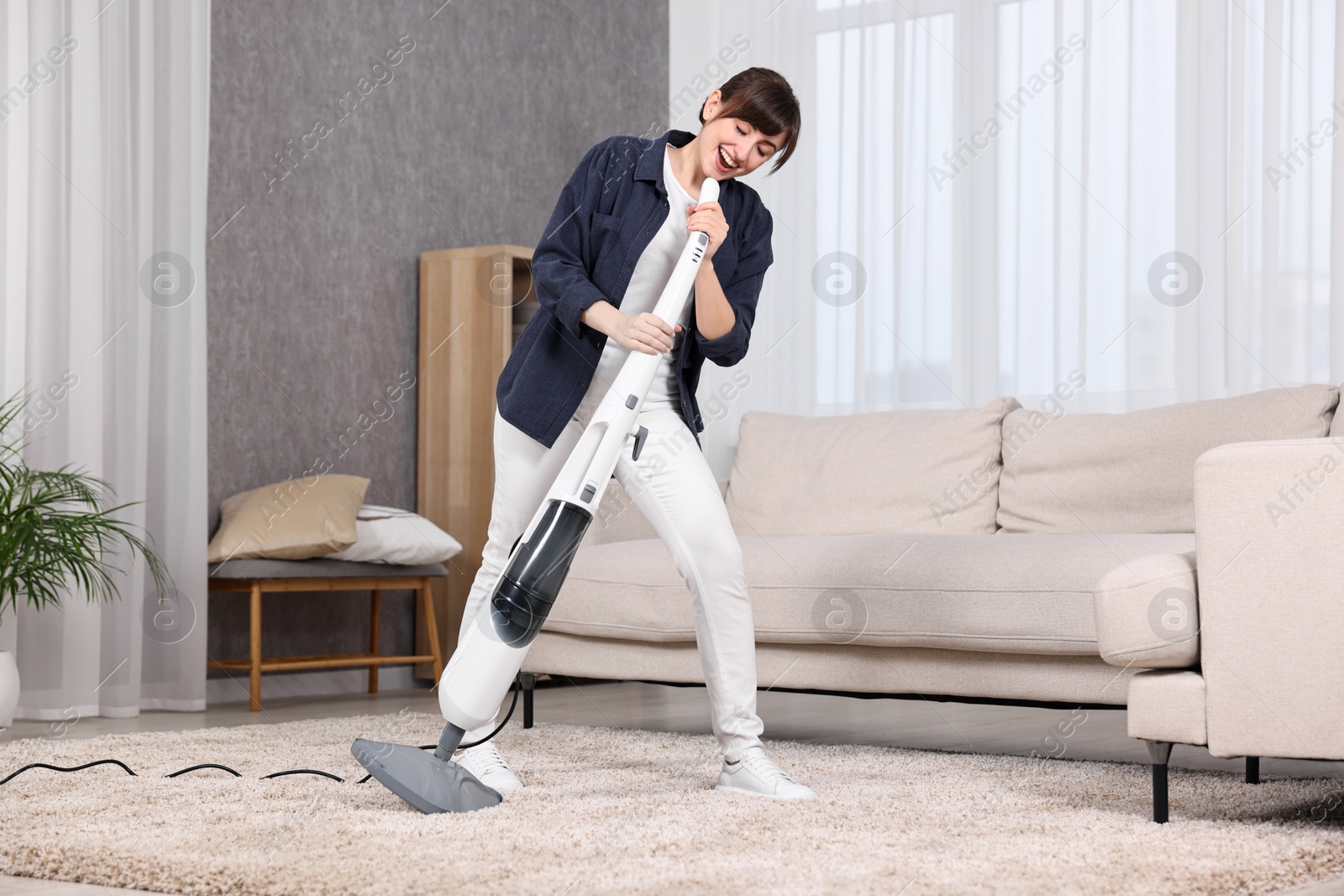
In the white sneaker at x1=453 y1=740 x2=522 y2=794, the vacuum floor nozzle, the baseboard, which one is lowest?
the baseboard

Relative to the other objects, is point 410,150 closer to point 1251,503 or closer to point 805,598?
point 805,598

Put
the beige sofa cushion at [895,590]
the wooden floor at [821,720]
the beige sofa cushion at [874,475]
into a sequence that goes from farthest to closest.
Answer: the beige sofa cushion at [874,475]
the wooden floor at [821,720]
the beige sofa cushion at [895,590]

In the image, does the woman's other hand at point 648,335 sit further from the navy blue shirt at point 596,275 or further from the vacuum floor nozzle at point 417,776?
the vacuum floor nozzle at point 417,776

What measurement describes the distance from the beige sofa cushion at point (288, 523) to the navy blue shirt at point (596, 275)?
1632 mm

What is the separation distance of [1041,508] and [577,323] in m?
1.47

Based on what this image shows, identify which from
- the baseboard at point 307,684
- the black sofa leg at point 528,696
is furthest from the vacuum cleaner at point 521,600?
the baseboard at point 307,684

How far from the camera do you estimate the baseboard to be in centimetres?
372

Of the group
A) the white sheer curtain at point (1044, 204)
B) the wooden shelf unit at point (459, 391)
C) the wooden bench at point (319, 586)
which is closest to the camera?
the wooden bench at point (319, 586)

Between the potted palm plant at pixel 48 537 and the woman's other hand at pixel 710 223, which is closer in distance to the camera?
the woman's other hand at pixel 710 223

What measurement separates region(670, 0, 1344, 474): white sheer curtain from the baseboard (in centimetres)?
121

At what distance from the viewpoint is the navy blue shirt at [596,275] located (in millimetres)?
1945

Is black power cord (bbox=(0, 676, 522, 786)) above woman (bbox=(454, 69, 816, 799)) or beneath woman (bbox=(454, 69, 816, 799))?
A: beneath

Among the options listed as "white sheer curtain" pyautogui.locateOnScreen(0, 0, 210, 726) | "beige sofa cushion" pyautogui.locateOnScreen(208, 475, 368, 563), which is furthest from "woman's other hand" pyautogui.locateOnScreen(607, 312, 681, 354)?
"white sheer curtain" pyautogui.locateOnScreen(0, 0, 210, 726)

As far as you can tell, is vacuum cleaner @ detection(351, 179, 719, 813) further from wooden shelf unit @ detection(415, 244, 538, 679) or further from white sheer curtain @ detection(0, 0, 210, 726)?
wooden shelf unit @ detection(415, 244, 538, 679)
